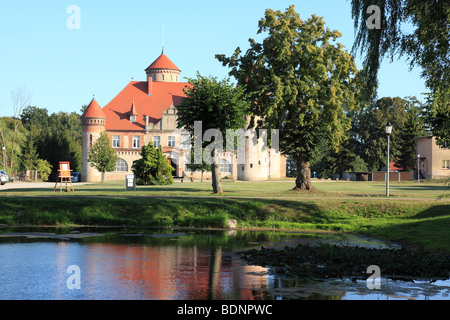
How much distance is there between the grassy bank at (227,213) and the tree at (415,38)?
6.57m

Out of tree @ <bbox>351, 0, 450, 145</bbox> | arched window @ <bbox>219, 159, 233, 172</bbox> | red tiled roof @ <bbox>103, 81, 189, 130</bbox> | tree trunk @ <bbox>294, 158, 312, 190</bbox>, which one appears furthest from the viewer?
red tiled roof @ <bbox>103, 81, 189, 130</bbox>

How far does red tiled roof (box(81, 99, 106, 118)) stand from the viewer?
8044cm

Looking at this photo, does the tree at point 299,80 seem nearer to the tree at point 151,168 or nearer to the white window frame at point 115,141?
the tree at point 151,168

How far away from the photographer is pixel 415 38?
55.0 ft

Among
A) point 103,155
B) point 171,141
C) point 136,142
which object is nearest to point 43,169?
point 103,155

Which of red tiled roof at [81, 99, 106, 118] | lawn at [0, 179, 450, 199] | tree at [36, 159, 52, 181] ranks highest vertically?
red tiled roof at [81, 99, 106, 118]

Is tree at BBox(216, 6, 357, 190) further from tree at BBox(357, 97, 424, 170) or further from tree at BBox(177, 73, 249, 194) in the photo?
tree at BBox(357, 97, 424, 170)

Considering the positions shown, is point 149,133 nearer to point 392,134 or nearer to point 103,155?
point 103,155

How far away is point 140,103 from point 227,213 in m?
66.9

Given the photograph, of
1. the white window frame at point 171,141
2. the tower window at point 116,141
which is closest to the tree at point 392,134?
the white window frame at point 171,141

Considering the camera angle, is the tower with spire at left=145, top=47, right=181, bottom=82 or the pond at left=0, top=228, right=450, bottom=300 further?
the tower with spire at left=145, top=47, right=181, bottom=82

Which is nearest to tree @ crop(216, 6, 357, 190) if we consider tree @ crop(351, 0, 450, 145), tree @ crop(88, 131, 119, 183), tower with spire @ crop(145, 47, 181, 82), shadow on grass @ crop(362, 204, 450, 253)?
shadow on grass @ crop(362, 204, 450, 253)
